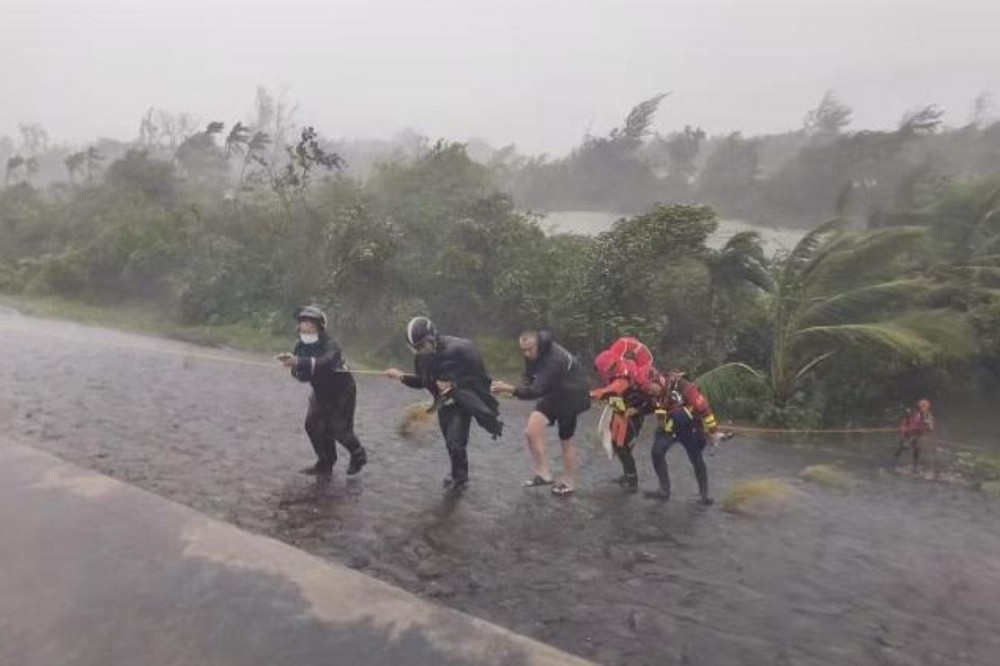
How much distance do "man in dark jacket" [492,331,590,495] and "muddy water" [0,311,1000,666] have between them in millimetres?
548

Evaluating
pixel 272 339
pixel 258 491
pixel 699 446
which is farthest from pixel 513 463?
pixel 272 339

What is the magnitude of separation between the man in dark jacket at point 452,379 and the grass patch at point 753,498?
93.3 inches

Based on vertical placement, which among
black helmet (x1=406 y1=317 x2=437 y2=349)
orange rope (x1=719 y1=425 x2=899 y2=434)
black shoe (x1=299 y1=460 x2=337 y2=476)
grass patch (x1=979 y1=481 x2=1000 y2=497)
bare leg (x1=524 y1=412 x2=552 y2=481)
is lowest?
black shoe (x1=299 y1=460 x2=337 y2=476)

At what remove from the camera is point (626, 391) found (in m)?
7.54

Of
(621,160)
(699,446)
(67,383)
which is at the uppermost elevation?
(621,160)

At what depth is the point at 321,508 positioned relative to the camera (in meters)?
6.66

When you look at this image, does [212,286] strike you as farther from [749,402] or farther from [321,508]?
[321,508]

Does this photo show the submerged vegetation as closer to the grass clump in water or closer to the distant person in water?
the distant person in water

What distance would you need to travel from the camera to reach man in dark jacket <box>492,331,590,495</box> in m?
7.25

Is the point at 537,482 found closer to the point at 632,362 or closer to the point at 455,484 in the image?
the point at 455,484

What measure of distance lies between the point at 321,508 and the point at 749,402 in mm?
8370

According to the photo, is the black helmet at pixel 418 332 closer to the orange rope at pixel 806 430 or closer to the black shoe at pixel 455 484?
the black shoe at pixel 455 484

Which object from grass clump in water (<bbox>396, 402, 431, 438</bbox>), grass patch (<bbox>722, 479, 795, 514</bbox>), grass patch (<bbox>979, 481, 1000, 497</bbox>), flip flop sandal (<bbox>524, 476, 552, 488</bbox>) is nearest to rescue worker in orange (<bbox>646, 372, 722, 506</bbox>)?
grass patch (<bbox>722, 479, 795, 514</bbox>)

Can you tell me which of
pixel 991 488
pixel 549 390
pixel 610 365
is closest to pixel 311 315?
pixel 549 390
